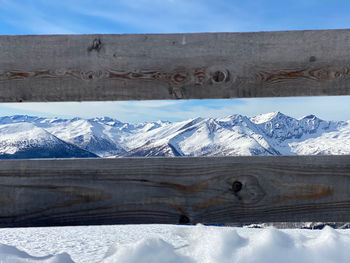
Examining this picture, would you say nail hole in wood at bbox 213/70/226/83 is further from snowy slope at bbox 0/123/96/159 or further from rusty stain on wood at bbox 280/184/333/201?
snowy slope at bbox 0/123/96/159

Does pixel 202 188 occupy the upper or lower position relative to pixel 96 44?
lower

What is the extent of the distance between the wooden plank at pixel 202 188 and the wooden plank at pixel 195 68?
1.17 ft

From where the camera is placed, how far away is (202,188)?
1764mm

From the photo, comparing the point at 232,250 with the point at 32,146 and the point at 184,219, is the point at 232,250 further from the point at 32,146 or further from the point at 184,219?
the point at 32,146

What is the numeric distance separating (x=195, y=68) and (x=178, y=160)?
49 cm

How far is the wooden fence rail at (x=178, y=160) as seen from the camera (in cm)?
176

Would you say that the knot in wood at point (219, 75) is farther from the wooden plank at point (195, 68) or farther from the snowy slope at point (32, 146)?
the snowy slope at point (32, 146)

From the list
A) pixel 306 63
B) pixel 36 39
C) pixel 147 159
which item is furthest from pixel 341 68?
pixel 36 39

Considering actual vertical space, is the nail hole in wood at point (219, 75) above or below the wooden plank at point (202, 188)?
above

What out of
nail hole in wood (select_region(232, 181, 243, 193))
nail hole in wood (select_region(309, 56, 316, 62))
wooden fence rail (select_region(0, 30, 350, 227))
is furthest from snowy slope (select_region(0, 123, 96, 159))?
nail hole in wood (select_region(309, 56, 316, 62))

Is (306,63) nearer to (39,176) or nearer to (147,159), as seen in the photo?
(147,159)

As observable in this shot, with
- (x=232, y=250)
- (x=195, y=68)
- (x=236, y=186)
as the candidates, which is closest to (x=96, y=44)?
(x=195, y=68)

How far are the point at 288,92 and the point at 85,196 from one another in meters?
1.21

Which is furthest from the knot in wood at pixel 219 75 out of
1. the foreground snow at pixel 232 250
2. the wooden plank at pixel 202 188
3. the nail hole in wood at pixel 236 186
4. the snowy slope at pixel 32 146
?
the snowy slope at pixel 32 146
